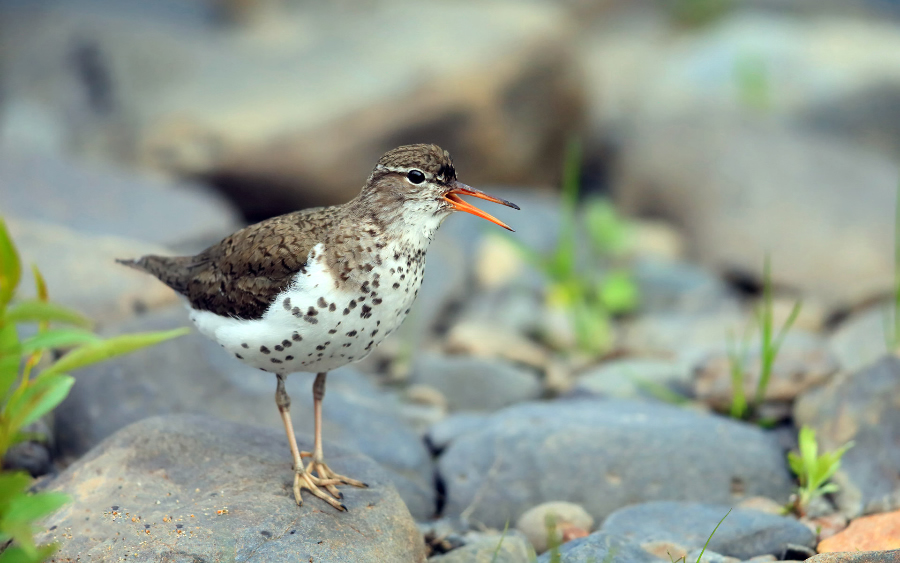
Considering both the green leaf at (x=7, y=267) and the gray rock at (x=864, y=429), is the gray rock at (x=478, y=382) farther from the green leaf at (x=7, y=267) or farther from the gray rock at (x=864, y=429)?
the green leaf at (x=7, y=267)

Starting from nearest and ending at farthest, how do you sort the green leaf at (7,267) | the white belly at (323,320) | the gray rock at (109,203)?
the green leaf at (7,267) → the white belly at (323,320) → the gray rock at (109,203)

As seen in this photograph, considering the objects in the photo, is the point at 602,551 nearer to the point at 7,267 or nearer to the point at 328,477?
the point at 328,477

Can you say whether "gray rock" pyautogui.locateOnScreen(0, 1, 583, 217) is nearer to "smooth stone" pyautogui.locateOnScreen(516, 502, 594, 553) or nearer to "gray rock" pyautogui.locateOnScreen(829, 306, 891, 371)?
"gray rock" pyautogui.locateOnScreen(829, 306, 891, 371)

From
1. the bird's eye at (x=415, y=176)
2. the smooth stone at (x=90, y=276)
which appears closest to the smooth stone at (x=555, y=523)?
the bird's eye at (x=415, y=176)

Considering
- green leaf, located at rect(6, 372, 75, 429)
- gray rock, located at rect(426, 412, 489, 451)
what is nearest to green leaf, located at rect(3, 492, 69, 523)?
green leaf, located at rect(6, 372, 75, 429)

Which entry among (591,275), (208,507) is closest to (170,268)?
(208,507)

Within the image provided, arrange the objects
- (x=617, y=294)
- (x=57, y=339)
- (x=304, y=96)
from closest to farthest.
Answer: (x=57, y=339) < (x=617, y=294) < (x=304, y=96)

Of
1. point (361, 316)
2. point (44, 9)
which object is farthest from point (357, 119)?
point (361, 316)
